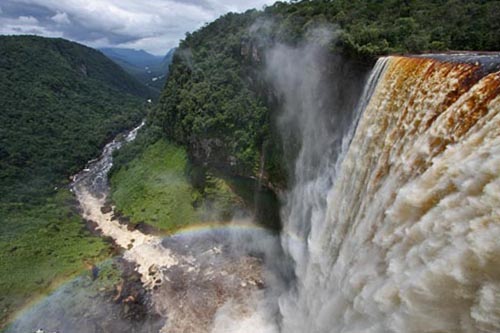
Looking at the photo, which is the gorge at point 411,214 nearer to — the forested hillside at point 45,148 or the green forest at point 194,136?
the green forest at point 194,136

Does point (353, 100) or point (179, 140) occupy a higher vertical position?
point (353, 100)

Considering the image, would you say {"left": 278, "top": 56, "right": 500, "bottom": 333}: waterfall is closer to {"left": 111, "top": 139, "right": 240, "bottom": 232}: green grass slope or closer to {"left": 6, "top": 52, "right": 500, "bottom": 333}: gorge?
{"left": 6, "top": 52, "right": 500, "bottom": 333}: gorge

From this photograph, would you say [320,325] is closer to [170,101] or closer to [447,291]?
[447,291]

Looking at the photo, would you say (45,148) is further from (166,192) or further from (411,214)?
(411,214)

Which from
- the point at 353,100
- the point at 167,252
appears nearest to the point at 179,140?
the point at 167,252

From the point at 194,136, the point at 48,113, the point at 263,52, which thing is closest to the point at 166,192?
the point at 194,136

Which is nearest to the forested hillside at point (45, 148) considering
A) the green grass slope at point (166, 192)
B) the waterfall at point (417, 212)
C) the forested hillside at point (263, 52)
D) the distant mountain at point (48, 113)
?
the distant mountain at point (48, 113)

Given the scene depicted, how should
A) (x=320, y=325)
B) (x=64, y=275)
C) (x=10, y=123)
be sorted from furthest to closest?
(x=10, y=123)
(x=64, y=275)
(x=320, y=325)
